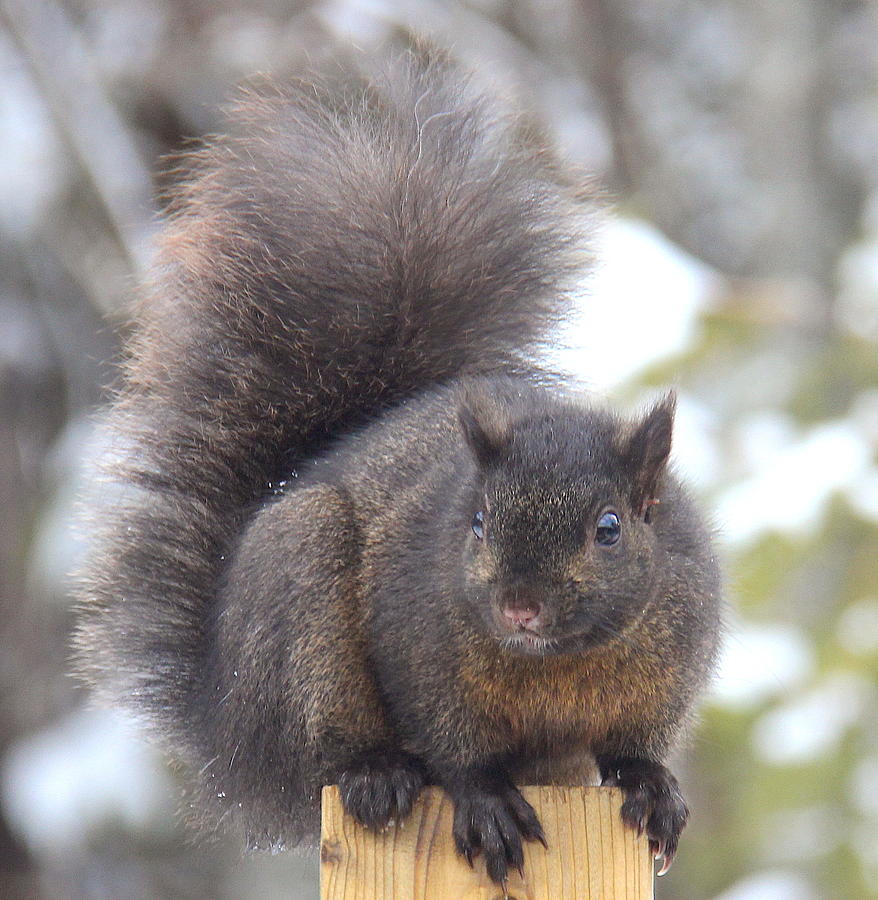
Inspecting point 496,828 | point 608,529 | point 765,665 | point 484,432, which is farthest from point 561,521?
point 765,665

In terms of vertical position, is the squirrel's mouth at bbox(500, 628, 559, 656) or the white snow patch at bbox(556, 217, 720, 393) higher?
the white snow patch at bbox(556, 217, 720, 393)

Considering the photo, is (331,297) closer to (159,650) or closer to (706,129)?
(159,650)

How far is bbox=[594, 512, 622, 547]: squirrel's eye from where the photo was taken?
2.20 m

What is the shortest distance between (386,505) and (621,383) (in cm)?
222

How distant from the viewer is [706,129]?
896 centimetres

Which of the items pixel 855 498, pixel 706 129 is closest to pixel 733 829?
pixel 855 498

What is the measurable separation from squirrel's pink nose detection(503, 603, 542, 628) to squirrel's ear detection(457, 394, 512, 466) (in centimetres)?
31

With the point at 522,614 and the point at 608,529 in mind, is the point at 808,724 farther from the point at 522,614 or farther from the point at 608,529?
the point at 522,614

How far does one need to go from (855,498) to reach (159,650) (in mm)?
2860

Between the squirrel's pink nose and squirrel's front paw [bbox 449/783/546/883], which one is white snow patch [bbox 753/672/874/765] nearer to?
squirrel's front paw [bbox 449/783/546/883]

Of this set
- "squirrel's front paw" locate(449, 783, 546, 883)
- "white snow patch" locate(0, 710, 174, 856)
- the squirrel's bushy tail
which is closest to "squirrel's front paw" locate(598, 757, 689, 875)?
"squirrel's front paw" locate(449, 783, 546, 883)

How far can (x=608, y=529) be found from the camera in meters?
2.21

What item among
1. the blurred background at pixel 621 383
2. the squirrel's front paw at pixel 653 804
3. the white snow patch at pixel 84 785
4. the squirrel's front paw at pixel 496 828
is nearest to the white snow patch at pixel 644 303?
the blurred background at pixel 621 383

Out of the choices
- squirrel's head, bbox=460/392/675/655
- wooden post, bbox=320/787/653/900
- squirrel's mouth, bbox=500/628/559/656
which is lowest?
wooden post, bbox=320/787/653/900
